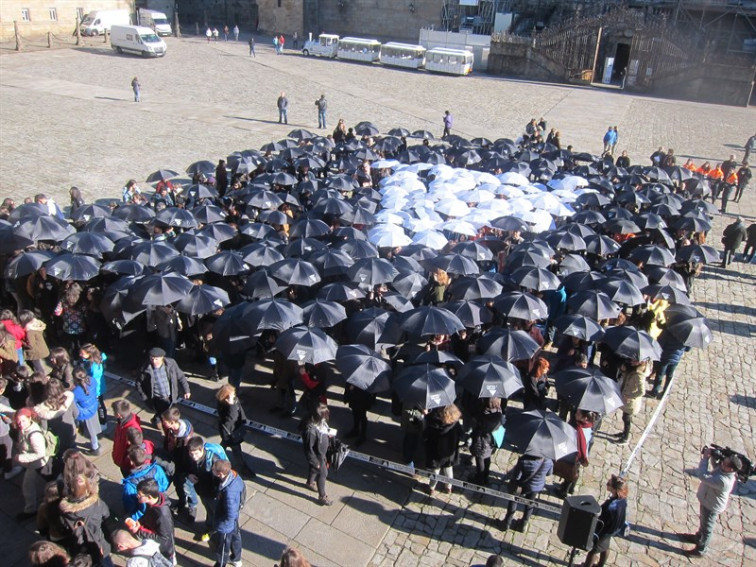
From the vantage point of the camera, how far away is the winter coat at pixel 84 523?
545 cm

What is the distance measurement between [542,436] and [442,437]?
1.17 meters

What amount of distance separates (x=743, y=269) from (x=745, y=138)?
1856 centimetres

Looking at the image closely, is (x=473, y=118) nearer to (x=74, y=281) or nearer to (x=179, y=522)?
(x=74, y=281)

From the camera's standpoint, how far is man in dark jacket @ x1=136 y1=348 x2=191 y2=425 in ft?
25.3

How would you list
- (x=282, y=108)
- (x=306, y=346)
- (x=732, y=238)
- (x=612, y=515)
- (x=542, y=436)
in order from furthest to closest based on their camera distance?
(x=282, y=108) → (x=732, y=238) → (x=306, y=346) → (x=542, y=436) → (x=612, y=515)

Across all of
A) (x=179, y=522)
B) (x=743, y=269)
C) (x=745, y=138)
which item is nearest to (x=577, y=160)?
(x=743, y=269)

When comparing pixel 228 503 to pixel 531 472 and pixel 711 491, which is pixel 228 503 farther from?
pixel 711 491

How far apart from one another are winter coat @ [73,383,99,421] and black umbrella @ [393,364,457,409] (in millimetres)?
3632

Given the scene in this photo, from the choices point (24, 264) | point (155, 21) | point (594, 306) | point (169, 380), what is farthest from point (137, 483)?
point (155, 21)

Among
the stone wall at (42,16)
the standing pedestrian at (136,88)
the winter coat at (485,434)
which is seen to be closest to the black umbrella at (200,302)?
the winter coat at (485,434)

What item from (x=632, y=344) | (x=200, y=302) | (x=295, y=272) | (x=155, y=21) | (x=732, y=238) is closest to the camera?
(x=632, y=344)

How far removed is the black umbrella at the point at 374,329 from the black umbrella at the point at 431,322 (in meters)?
0.18

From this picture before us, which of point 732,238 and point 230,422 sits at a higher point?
point 732,238

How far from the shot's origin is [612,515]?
6.04 meters
